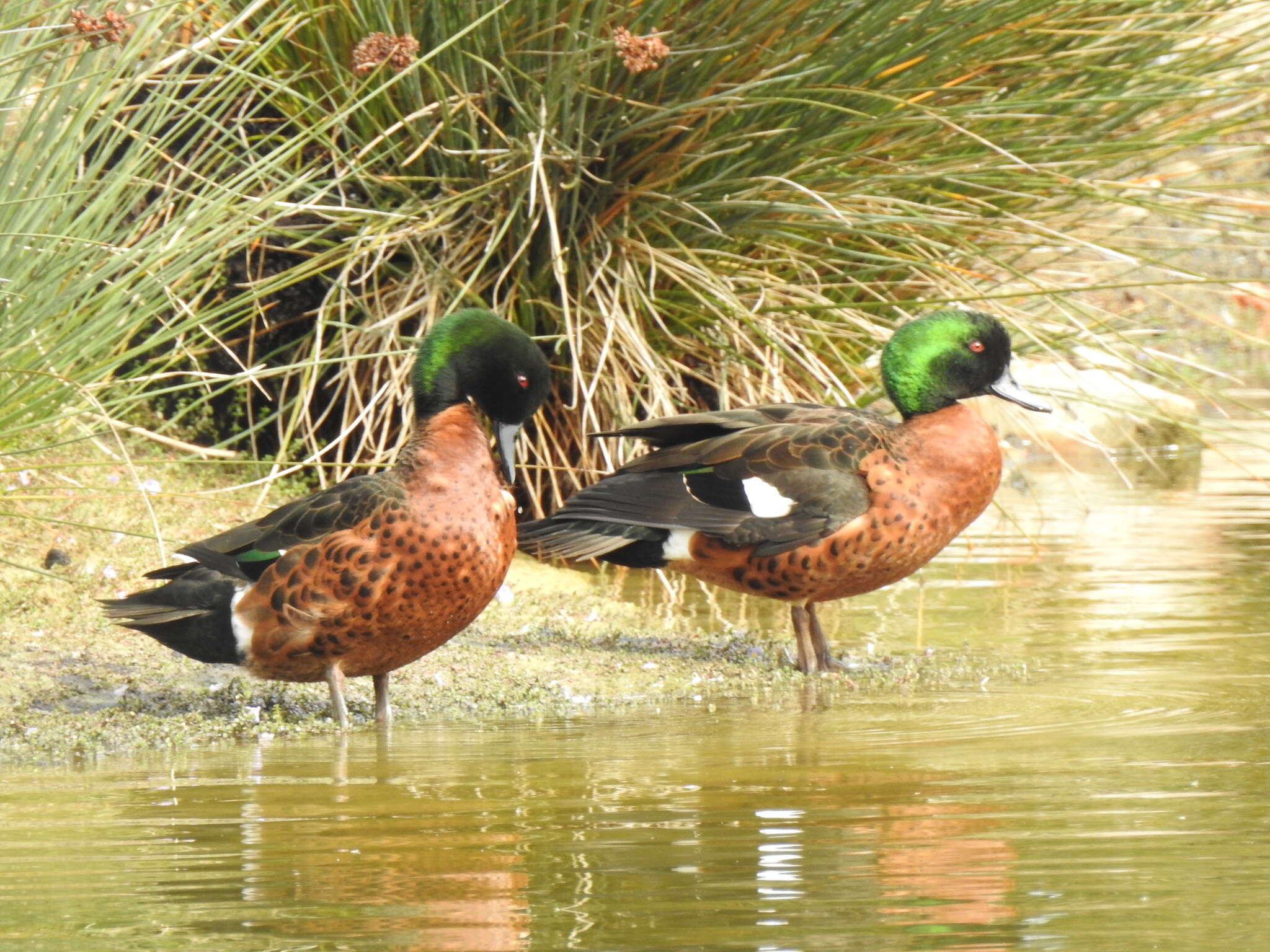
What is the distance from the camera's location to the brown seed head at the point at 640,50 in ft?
16.2

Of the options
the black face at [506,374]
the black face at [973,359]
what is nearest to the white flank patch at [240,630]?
the black face at [506,374]

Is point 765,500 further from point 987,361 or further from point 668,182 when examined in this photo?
point 668,182

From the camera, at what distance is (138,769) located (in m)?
3.66

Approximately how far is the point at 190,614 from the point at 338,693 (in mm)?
395

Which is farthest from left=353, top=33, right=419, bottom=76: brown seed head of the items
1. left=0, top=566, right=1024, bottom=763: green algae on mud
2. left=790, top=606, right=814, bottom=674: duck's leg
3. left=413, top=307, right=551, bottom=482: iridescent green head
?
Answer: left=790, top=606, right=814, bottom=674: duck's leg

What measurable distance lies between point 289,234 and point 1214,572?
10.9ft

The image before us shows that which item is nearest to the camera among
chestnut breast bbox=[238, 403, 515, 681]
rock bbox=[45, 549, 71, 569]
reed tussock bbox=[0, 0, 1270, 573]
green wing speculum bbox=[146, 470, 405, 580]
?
chestnut breast bbox=[238, 403, 515, 681]

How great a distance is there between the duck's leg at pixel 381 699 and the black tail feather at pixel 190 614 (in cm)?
32

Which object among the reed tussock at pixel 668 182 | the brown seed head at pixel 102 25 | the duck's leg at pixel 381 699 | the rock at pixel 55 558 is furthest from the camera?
the reed tussock at pixel 668 182

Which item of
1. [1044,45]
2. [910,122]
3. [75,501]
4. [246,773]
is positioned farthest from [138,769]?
[1044,45]

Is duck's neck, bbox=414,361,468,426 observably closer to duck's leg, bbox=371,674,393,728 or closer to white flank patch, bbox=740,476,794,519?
duck's leg, bbox=371,674,393,728

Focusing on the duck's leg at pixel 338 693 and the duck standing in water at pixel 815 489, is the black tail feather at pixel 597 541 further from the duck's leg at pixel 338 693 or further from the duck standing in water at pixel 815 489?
the duck's leg at pixel 338 693

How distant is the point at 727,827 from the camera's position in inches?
119

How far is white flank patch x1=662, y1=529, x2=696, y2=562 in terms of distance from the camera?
5012 mm
